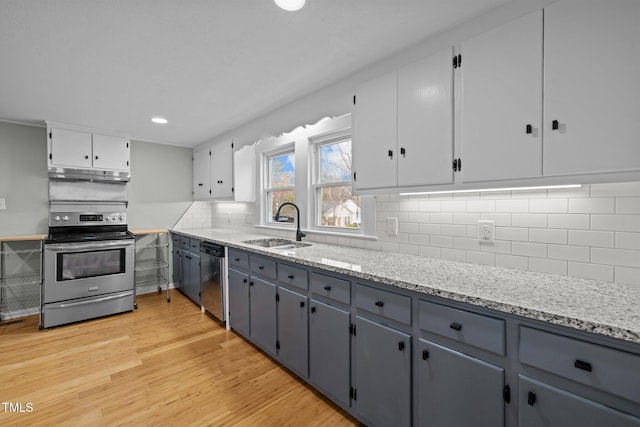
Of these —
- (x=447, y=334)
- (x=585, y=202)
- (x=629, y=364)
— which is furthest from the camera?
(x=585, y=202)

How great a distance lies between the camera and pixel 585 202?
138cm

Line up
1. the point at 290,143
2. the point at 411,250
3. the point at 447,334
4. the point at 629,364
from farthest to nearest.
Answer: the point at 290,143 < the point at 411,250 < the point at 447,334 < the point at 629,364

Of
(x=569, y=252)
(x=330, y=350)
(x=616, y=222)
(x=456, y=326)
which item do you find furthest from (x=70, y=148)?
(x=616, y=222)

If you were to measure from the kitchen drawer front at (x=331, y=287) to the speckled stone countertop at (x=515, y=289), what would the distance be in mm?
79

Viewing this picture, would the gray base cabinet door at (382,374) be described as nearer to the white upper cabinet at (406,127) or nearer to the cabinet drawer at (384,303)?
the cabinet drawer at (384,303)

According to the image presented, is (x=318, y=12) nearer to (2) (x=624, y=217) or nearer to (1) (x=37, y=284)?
(2) (x=624, y=217)

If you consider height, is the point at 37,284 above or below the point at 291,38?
below

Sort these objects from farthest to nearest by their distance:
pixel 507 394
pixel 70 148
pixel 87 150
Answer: pixel 87 150 < pixel 70 148 < pixel 507 394

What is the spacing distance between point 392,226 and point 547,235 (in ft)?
3.04

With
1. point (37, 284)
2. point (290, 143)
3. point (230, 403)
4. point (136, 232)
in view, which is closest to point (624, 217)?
point (230, 403)

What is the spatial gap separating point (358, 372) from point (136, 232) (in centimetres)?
353

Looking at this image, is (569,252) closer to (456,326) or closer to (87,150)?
(456,326)

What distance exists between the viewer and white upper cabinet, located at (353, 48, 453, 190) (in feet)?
5.22

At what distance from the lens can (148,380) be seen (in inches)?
83.3
